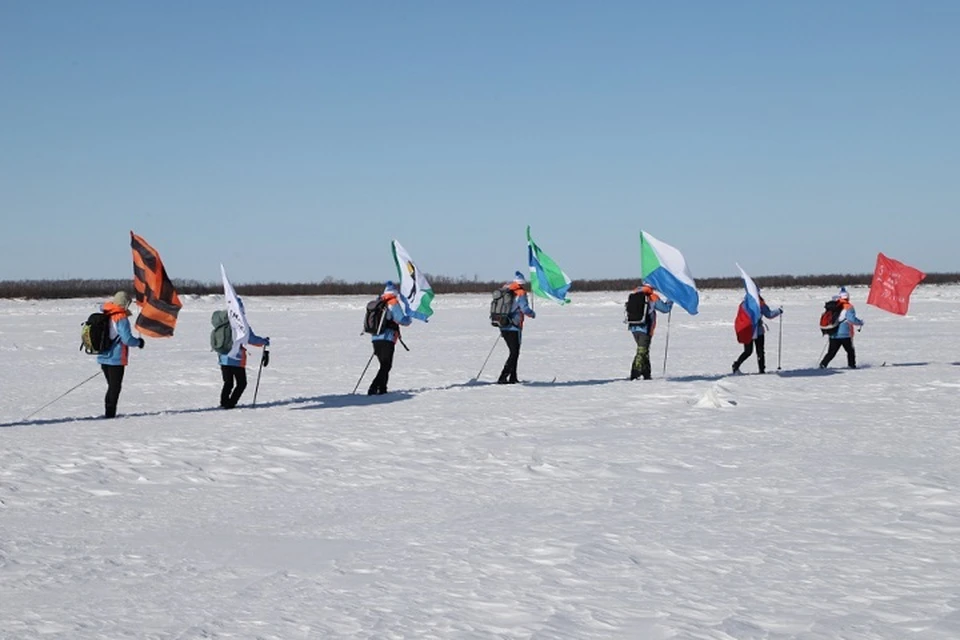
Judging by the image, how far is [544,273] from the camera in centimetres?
1703

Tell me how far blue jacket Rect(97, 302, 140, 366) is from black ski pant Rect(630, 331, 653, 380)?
743 cm

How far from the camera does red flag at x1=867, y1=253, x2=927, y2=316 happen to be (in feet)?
59.9

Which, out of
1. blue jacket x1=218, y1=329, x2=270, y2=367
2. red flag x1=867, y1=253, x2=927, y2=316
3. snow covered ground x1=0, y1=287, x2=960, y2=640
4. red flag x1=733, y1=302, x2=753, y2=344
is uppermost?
red flag x1=867, y1=253, x2=927, y2=316

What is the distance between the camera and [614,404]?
12.5m

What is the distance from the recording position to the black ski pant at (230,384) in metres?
12.5

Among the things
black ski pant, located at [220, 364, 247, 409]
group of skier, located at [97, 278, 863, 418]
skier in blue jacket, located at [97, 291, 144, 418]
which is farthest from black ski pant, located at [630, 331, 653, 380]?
skier in blue jacket, located at [97, 291, 144, 418]

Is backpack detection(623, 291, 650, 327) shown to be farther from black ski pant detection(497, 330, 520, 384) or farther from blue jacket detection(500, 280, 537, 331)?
black ski pant detection(497, 330, 520, 384)

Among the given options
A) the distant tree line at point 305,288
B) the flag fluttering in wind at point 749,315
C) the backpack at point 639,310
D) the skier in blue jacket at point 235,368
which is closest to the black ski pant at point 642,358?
the backpack at point 639,310

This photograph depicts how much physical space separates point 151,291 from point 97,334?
1.01 metres

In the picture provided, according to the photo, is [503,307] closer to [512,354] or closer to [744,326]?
[512,354]

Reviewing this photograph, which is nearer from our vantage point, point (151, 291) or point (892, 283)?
point (151, 291)

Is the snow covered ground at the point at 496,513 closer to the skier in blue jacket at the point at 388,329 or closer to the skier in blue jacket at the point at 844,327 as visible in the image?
the skier in blue jacket at the point at 388,329

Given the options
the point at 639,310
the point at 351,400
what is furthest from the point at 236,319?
the point at 639,310

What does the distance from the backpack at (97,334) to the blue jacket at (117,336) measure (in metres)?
0.06
